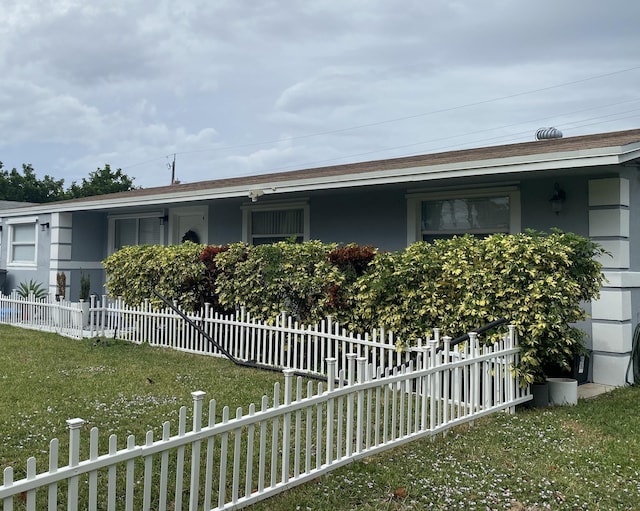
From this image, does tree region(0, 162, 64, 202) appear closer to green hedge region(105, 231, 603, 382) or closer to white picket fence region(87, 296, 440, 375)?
white picket fence region(87, 296, 440, 375)

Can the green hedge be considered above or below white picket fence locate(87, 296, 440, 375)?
above

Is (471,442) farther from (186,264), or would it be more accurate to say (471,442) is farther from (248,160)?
(248,160)

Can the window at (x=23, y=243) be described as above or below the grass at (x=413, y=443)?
above

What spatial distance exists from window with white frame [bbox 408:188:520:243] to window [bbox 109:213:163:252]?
23.6ft

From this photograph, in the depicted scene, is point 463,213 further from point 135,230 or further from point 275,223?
point 135,230

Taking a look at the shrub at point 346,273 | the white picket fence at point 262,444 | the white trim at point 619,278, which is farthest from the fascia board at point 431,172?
the white picket fence at point 262,444

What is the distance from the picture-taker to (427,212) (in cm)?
956

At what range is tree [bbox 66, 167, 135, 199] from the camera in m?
40.6

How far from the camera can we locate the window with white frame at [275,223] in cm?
1132

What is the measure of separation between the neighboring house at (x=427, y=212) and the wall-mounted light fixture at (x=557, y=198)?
1 cm

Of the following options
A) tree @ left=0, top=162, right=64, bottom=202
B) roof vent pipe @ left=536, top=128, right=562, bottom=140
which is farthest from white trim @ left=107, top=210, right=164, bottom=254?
tree @ left=0, top=162, right=64, bottom=202

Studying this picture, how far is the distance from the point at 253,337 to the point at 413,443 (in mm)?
3837

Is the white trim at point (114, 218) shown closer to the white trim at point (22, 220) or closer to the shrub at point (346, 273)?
the white trim at point (22, 220)

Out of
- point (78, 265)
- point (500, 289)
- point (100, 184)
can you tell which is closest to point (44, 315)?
point (78, 265)
